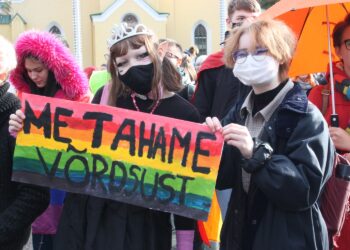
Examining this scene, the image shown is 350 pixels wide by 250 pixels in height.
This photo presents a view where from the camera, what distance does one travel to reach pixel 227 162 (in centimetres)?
284

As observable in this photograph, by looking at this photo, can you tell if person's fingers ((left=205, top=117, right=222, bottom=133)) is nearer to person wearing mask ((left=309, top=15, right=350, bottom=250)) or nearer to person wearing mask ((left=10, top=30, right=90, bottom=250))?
person wearing mask ((left=309, top=15, right=350, bottom=250))

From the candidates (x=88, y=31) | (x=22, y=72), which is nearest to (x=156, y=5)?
(x=88, y=31)

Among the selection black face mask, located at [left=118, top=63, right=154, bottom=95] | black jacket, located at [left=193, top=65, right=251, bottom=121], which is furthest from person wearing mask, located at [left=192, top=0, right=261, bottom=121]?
black face mask, located at [left=118, top=63, right=154, bottom=95]

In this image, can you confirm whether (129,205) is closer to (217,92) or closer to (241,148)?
(241,148)

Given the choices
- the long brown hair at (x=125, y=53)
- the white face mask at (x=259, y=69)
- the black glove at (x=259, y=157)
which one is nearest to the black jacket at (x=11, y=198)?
the long brown hair at (x=125, y=53)

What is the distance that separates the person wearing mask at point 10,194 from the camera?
8.84 feet

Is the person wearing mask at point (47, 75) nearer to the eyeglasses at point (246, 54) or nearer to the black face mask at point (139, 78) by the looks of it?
the black face mask at point (139, 78)

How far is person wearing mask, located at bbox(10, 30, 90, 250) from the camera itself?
11.7ft

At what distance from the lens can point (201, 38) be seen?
34000mm

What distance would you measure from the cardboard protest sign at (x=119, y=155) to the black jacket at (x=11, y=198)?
6 cm

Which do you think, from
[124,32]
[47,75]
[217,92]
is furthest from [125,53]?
[217,92]

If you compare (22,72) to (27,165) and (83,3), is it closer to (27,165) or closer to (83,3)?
(27,165)

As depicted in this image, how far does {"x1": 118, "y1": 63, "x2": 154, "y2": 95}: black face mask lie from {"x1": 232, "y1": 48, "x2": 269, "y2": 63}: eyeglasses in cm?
51

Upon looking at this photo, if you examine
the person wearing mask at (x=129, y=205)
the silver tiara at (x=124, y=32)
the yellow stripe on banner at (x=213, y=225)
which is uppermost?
the silver tiara at (x=124, y=32)
